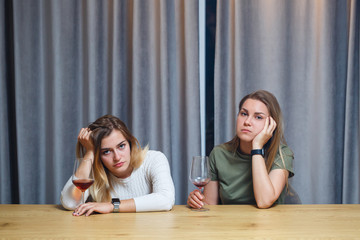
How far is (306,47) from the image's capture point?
2.76 m

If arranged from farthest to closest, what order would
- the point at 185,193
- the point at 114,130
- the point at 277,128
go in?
the point at 185,193
the point at 277,128
the point at 114,130

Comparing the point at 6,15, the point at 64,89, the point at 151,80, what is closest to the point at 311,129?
the point at 151,80

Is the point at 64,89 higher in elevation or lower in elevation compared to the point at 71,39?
lower

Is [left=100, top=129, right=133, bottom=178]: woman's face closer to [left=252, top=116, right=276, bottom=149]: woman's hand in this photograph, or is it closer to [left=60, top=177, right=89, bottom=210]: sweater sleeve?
[left=60, top=177, right=89, bottom=210]: sweater sleeve

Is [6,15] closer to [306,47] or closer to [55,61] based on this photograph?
[55,61]

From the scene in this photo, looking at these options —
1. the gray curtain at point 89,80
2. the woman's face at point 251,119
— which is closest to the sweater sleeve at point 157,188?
the woman's face at point 251,119

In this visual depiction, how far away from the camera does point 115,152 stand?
1.77 meters

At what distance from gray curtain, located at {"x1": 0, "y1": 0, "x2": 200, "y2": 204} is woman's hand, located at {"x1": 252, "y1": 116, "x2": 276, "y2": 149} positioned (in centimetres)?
93

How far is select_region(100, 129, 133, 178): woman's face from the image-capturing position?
5.81 feet

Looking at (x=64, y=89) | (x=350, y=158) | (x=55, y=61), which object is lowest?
(x=350, y=158)

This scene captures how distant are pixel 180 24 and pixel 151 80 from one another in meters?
0.47

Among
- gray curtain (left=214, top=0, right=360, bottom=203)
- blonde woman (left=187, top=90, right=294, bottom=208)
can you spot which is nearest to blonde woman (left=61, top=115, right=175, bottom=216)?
blonde woman (left=187, top=90, right=294, bottom=208)

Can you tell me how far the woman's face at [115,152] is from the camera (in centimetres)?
177

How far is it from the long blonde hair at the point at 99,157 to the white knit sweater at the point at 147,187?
0.04 metres
